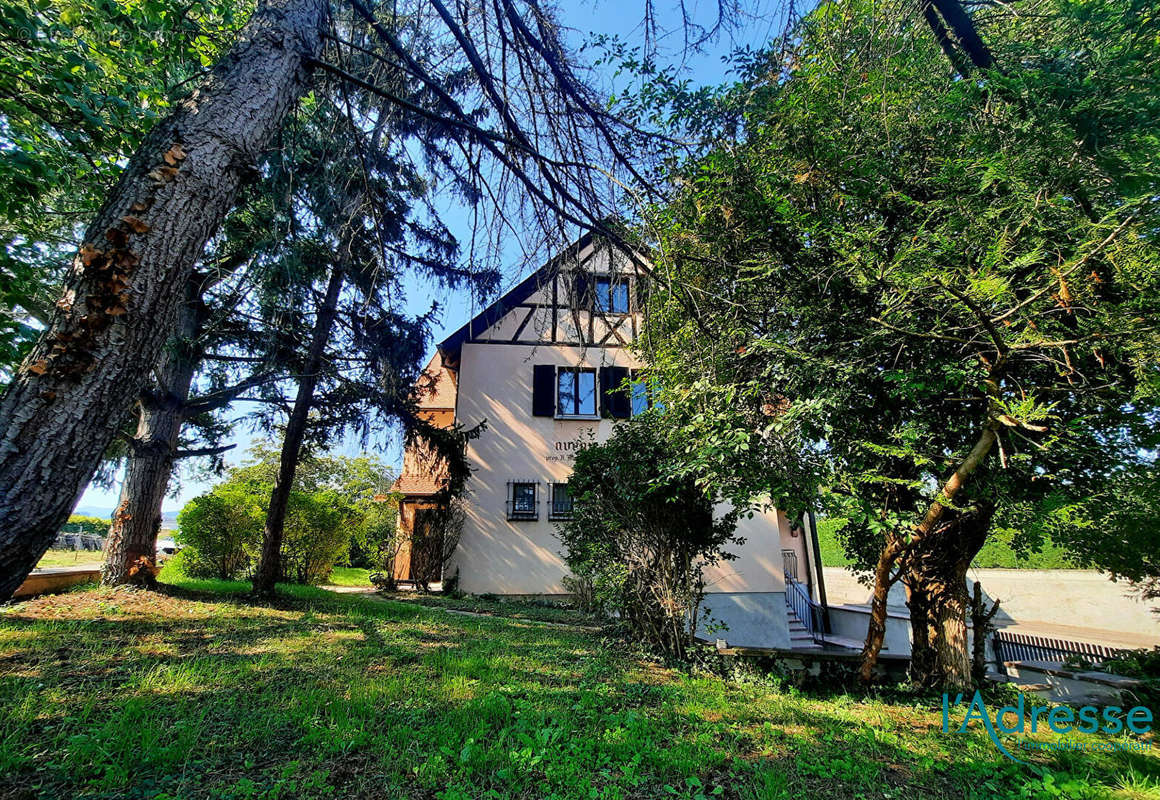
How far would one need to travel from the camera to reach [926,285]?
307 cm

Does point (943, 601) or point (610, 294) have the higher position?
point (610, 294)

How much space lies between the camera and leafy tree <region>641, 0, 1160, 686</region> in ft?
9.66

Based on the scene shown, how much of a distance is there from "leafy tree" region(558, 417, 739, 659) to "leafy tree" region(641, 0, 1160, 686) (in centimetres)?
69

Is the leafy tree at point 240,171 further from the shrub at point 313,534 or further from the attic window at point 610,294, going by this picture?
the shrub at point 313,534

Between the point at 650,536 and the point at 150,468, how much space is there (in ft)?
22.4

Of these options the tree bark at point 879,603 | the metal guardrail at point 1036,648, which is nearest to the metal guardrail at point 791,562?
the metal guardrail at point 1036,648

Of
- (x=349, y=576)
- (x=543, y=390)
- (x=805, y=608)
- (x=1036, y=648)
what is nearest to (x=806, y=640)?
(x=805, y=608)

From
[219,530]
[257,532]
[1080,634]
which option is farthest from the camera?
[1080,634]

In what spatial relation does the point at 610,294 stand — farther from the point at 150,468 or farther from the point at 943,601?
the point at 150,468

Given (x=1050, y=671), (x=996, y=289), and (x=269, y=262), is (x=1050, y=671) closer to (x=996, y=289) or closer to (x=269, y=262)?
(x=996, y=289)

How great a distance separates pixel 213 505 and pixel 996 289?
11.2 m

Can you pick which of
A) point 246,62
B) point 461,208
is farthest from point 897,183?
point 246,62

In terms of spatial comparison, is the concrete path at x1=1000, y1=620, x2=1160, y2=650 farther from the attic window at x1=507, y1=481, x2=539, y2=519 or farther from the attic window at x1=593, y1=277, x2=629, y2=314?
the attic window at x1=593, y1=277, x2=629, y2=314

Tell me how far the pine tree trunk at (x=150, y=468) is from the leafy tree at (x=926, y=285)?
265 inches
